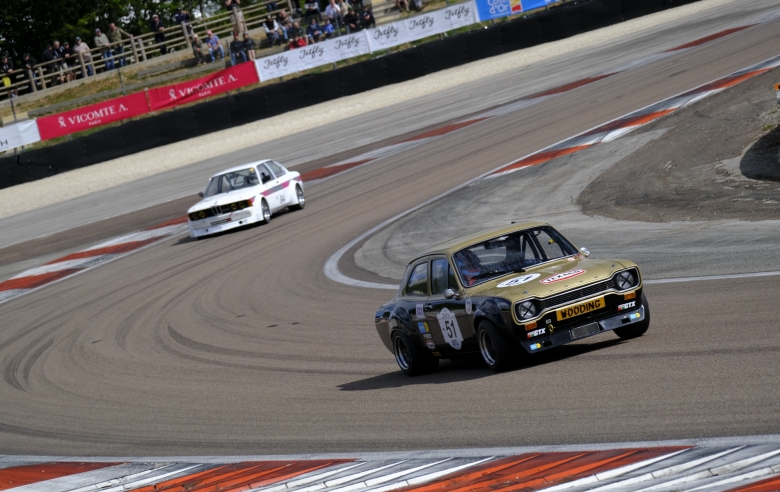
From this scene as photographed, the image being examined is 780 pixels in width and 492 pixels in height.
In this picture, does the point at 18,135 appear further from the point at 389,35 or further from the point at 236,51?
the point at 389,35

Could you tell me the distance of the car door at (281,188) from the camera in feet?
73.0

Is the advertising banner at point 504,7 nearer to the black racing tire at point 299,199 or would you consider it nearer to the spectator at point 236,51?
the spectator at point 236,51

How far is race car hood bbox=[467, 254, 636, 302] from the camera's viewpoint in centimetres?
782

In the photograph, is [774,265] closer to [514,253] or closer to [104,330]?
[514,253]

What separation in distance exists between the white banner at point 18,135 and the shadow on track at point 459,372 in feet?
96.5

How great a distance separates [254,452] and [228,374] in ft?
10.6

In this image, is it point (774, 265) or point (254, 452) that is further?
point (774, 265)

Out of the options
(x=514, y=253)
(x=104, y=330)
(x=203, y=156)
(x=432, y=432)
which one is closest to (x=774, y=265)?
(x=514, y=253)

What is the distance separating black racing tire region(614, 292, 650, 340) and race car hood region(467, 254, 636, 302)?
0.44m

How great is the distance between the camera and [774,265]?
9.98 m

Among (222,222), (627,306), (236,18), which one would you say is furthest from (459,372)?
(236,18)

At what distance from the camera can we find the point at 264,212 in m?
21.8

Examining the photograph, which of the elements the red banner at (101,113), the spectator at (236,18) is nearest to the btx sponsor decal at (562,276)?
the red banner at (101,113)

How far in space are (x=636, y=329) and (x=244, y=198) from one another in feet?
46.8
